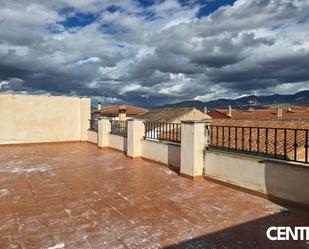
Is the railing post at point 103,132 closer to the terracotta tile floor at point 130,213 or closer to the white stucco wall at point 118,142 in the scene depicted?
the white stucco wall at point 118,142

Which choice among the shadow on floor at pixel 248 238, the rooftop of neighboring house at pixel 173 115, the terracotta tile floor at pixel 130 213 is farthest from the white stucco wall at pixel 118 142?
the rooftop of neighboring house at pixel 173 115

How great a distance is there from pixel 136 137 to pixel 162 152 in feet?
5.18

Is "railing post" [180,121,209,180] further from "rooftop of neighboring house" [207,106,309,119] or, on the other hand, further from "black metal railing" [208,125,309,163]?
"rooftop of neighboring house" [207,106,309,119]

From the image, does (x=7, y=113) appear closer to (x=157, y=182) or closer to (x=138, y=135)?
(x=138, y=135)

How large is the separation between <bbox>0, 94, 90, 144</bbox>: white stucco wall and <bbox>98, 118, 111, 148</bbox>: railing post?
345 centimetres

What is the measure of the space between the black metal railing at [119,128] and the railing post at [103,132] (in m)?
0.25

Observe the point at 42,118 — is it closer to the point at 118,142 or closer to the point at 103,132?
the point at 103,132

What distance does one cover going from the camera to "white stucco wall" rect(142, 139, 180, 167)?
7.83 meters

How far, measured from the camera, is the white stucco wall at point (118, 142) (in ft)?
36.8

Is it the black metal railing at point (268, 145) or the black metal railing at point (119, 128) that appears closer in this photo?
the black metal railing at point (268, 145)

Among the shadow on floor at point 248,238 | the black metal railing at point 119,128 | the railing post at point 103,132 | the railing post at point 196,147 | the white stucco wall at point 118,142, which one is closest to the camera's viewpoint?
the shadow on floor at point 248,238

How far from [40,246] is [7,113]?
1269 centimetres

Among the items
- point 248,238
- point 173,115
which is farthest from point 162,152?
point 173,115

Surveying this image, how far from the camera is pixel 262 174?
5184 millimetres
